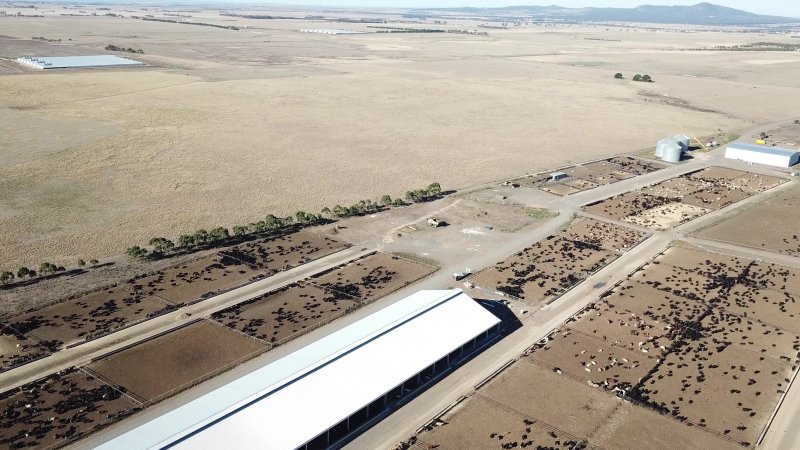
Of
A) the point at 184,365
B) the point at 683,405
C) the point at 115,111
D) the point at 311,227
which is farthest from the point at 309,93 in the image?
the point at 683,405

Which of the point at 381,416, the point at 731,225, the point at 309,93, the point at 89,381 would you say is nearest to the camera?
the point at 381,416

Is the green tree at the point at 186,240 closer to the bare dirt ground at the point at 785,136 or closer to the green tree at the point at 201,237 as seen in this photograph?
the green tree at the point at 201,237

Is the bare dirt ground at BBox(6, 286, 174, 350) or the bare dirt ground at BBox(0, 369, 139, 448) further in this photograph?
the bare dirt ground at BBox(6, 286, 174, 350)

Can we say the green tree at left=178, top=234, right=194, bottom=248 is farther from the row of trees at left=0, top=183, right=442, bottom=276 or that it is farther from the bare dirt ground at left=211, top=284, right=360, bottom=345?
A: the bare dirt ground at left=211, top=284, right=360, bottom=345

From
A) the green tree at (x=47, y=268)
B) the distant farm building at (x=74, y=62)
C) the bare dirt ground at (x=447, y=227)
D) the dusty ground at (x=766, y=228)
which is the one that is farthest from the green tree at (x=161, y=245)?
the distant farm building at (x=74, y=62)

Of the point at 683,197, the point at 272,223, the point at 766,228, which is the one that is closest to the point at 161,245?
the point at 272,223

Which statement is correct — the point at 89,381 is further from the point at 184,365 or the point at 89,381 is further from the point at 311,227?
the point at 311,227

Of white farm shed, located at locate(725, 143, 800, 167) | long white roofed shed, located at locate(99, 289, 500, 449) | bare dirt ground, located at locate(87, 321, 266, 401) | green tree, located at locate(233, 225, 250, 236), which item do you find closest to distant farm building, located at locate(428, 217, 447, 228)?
green tree, located at locate(233, 225, 250, 236)
